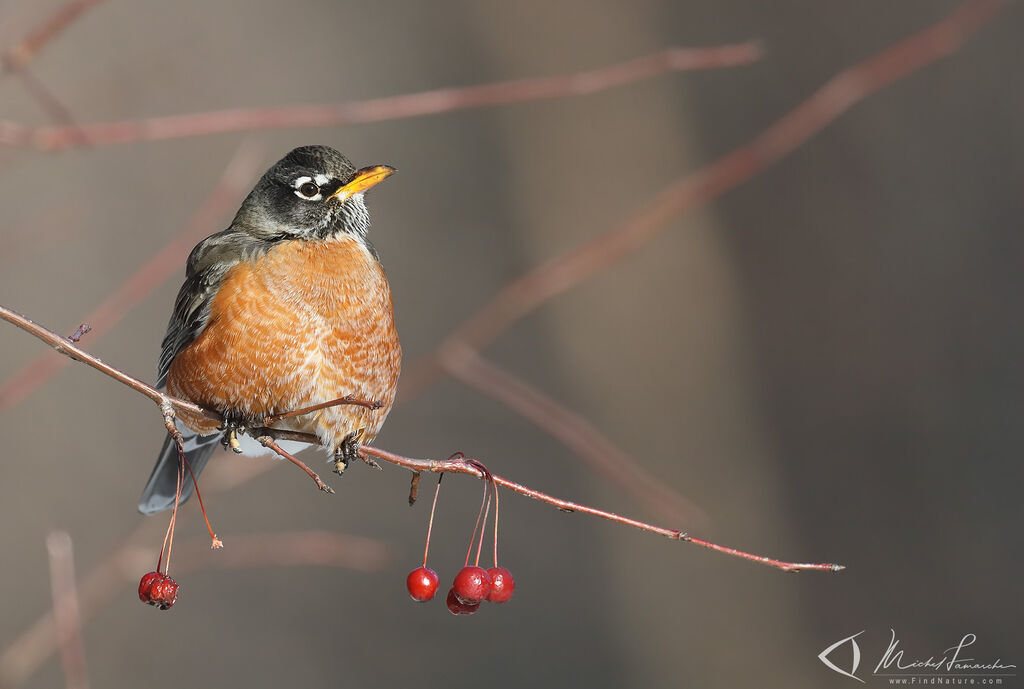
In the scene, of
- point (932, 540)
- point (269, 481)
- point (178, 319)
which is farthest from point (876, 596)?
point (178, 319)

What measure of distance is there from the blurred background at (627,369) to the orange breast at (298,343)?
3.05 meters

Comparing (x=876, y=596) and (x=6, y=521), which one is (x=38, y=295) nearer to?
(x=6, y=521)

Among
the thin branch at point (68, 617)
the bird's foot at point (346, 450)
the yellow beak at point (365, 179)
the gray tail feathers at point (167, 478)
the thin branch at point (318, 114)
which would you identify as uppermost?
the thin branch at point (318, 114)

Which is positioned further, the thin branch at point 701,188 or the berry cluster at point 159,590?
the thin branch at point 701,188

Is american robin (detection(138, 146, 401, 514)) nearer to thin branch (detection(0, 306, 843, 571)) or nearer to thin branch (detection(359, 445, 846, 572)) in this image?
thin branch (detection(0, 306, 843, 571))

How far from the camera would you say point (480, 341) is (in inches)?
121

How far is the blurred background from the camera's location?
594 centimetres

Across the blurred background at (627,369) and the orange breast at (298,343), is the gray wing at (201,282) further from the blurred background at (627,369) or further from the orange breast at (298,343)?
the blurred background at (627,369)

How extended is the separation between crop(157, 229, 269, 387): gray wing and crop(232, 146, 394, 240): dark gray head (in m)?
0.07

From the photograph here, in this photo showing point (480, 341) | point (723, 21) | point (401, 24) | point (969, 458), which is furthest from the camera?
point (401, 24)

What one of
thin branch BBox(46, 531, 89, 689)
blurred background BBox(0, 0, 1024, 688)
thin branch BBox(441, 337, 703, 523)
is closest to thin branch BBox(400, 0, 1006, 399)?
thin branch BBox(441, 337, 703, 523)

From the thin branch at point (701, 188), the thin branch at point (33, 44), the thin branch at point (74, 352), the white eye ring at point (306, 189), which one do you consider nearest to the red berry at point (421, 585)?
the thin branch at point (74, 352)

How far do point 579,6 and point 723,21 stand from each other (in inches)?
51.0

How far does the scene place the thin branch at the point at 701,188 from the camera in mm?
2756
